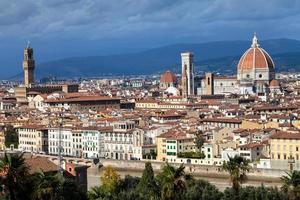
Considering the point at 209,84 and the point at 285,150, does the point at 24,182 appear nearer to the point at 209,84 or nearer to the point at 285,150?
the point at 285,150

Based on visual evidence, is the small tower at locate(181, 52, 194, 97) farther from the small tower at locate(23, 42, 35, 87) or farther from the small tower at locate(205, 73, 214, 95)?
the small tower at locate(23, 42, 35, 87)

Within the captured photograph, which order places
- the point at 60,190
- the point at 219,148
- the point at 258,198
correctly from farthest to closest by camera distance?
the point at 219,148
the point at 258,198
the point at 60,190

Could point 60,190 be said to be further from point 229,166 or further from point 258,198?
point 258,198

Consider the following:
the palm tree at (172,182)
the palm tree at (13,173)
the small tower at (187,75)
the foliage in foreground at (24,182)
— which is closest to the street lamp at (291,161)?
the palm tree at (172,182)

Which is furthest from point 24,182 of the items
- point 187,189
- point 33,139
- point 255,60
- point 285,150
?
point 255,60

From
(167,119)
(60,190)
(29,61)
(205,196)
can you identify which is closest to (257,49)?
(29,61)

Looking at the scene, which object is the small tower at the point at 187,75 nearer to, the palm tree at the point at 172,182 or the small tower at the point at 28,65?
the small tower at the point at 28,65

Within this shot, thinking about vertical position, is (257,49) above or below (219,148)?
above

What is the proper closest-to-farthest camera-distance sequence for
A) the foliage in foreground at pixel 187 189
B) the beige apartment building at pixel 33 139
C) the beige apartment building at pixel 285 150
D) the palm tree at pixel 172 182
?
the palm tree at pixel 172 182
the foliage in foreground at pixel 187 189
the beige apartment building at pixel 285 150
the beige apartment building at pixel 33 139

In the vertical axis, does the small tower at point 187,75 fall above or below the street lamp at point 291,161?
above

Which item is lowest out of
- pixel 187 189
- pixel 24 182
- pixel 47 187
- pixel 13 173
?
pixel 187 189

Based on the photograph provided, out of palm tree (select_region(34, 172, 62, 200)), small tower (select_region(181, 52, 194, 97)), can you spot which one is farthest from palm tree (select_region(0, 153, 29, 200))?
small tower (select_region(181, 52, 194, 97))
